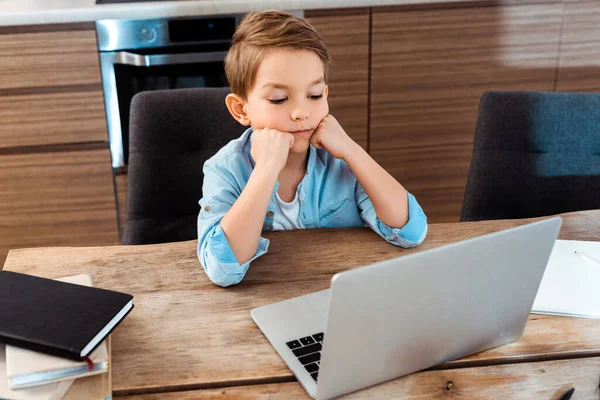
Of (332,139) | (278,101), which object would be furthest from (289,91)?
(332,139)

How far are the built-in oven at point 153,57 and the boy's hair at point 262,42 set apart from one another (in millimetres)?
1223

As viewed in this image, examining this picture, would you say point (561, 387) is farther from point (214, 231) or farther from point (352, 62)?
point (352, 62)

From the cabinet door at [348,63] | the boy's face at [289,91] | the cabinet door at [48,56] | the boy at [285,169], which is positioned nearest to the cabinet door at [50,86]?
the cabinet door at [48,56]

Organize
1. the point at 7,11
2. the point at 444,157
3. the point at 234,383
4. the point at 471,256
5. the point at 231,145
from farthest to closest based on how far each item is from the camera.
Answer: the point at 444,157 → the point at 7,11 → the point at 231,145 → the point at 234,383 → the point at 471,256

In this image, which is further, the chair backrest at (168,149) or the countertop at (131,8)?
the countertop at (131,8)

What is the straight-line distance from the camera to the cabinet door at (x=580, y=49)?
2727 mm

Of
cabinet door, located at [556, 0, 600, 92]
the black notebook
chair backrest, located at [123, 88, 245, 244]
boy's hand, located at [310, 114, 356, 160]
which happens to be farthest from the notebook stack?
cabinet door, located at [556, 0, 600, 92]

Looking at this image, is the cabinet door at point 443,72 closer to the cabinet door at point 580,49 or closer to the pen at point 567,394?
the cabinet door at point 580,49

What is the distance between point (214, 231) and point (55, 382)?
398 millimetres

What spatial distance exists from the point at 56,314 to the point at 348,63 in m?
1.89

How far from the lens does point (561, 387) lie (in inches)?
36.4

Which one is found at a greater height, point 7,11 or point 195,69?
point 7,11

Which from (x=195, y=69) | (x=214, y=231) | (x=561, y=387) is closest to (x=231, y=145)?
(x=214, y=231)

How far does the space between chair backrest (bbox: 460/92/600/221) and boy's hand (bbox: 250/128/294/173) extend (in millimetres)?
665
